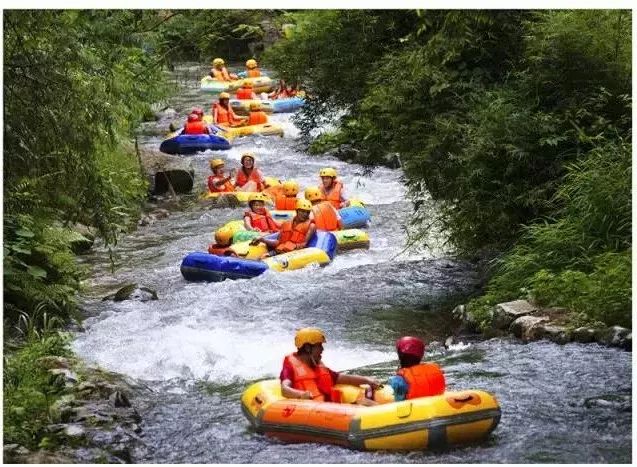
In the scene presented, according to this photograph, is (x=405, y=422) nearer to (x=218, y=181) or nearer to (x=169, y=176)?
(x=218, y=181)

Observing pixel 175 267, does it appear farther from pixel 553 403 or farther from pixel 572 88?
pixel 553 403

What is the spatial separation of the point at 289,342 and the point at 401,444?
3699 mm

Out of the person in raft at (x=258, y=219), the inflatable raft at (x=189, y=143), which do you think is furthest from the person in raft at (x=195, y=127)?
the person in raft at (x=258, y=219)

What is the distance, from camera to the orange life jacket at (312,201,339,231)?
49.2ft

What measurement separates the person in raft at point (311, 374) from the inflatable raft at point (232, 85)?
22.5m

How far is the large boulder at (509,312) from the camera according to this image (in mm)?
9484

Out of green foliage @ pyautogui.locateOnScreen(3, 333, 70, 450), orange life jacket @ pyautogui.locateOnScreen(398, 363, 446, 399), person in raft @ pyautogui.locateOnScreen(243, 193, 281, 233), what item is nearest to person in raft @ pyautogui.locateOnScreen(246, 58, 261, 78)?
person in raft @ pyautogui.locateOnScreen(243, 193, 281, 233)

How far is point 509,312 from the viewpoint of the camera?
9.56 meters

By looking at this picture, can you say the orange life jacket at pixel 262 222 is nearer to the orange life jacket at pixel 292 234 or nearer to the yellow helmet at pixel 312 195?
the orange life jacket at pixel 292 234

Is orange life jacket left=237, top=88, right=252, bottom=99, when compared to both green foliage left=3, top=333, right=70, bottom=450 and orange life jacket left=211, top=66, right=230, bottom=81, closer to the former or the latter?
orange life jacket left=211, top=66, right=230, bottom=81

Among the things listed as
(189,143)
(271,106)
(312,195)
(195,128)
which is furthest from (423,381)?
(271,106)

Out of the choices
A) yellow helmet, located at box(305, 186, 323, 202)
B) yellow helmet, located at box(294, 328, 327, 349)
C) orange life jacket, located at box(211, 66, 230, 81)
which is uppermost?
yellow helmet, located at box(294, 328, 327, 349)

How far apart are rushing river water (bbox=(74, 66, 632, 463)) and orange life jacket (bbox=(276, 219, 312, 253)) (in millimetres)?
565

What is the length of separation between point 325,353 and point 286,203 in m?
6.38
